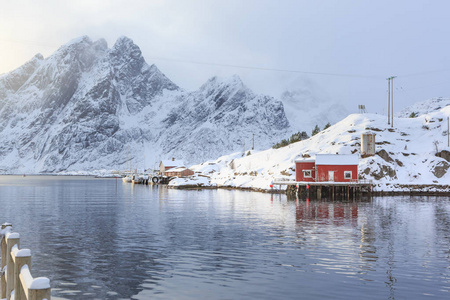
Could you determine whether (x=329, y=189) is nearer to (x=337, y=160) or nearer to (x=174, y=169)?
(x=337, y=160)

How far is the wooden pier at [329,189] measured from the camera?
91.1 meters

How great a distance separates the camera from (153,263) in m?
24.2

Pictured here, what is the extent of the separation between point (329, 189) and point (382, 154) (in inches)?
1069

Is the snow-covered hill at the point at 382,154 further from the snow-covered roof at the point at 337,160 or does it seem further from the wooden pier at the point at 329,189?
the snow-covered roof at the point at 337,160

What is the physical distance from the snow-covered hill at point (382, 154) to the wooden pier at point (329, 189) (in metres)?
9.05

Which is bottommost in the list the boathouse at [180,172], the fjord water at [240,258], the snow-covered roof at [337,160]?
the fjord water at [240,258]

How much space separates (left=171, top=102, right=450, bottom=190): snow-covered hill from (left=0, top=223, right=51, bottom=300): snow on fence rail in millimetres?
98770

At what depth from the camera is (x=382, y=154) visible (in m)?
113

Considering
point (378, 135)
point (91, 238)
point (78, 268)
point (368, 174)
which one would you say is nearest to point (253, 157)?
point (378, 135)

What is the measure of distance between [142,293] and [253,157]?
13862cm

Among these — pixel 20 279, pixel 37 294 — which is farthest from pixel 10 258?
pixel 37 294

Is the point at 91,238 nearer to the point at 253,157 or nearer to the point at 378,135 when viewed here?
the point at 378,135

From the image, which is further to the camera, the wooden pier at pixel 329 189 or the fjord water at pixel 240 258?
the wooden pier at pixel 329 189

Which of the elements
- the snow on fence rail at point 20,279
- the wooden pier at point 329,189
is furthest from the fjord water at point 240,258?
the wooden pier at point 329,189
